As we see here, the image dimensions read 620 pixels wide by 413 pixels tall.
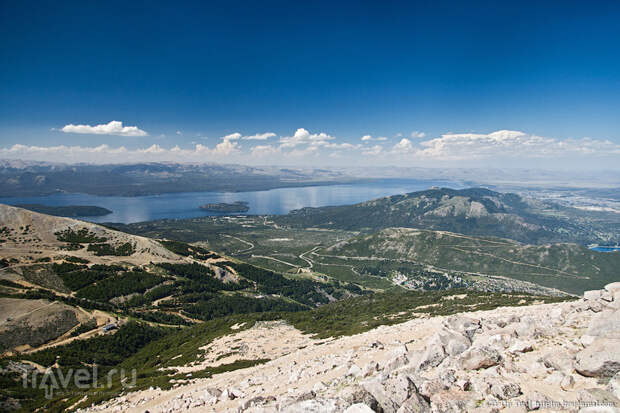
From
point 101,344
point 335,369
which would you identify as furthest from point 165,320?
point 335,369

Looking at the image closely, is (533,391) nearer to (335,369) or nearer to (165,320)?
(335,369)

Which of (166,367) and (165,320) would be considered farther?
(165,320)

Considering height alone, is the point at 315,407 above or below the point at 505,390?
below

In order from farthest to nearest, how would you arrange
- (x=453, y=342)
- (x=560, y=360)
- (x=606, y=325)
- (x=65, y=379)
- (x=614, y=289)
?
1. (x=65, y=379)
2. (x=614, y=289)
3. (x=453, y=342)
4. (x=606, y=325)
5. (x=560, y=360)

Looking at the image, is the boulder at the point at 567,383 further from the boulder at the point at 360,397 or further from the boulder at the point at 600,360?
the boulder at the point at 360,397

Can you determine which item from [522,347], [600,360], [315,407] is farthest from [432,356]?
[315,407]

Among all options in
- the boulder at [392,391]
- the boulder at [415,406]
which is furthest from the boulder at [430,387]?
the boulder at [415,406]

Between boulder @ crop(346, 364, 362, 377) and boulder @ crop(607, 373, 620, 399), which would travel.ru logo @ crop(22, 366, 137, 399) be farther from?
boulder @ crop(607, 373, 620, 399)

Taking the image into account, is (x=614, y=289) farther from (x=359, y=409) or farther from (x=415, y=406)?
(x=359, y=409)
